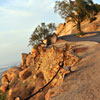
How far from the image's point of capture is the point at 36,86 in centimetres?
1445

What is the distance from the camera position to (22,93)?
1482cm

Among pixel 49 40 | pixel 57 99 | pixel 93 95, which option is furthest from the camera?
A: pixel 49 40

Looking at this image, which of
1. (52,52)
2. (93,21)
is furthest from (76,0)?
(52,52)

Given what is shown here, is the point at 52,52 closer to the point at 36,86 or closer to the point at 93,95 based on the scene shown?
the point at 36,86

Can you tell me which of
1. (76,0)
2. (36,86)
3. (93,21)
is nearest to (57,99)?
(36,86)

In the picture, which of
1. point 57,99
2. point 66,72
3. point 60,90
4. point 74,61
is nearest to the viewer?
point 57,99

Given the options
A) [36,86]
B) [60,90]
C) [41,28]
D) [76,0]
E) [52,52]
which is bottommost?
[36,86]

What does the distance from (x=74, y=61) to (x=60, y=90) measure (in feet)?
19.0

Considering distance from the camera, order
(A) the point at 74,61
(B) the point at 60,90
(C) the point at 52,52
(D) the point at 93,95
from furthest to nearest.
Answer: (C) the point at 52,52 → (A) the point at 74,61 → (B) the point at 60,90 → (D) the point at 93,95

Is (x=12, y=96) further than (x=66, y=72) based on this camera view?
Yes

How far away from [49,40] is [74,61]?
1849cm

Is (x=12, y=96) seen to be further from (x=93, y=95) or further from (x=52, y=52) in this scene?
(x=93, y=95)

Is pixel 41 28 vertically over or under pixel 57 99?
over

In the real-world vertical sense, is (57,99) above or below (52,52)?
below
